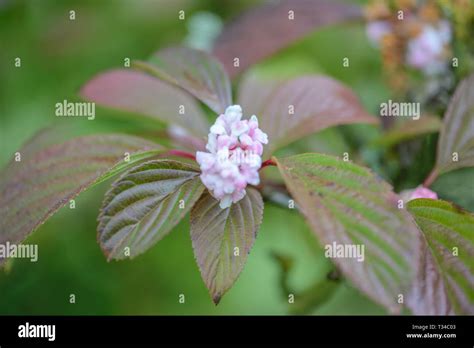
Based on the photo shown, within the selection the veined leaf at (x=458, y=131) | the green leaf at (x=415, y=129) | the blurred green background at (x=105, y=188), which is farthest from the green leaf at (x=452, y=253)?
the blurred green background at (x=105, y=188)

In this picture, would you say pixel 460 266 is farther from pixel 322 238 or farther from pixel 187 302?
pixel 187 302

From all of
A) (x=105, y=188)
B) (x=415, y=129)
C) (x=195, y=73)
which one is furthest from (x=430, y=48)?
(x=105, y=188)

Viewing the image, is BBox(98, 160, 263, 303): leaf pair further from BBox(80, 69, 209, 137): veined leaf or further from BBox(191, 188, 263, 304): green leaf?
BBox(80, 69, 209, 137): veined leaf

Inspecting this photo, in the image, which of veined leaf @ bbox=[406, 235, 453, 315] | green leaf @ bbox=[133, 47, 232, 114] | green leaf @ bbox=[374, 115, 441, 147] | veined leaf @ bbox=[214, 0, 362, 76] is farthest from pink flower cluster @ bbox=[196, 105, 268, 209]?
veined leaf @ bbox=[214, 0, 362, 76]

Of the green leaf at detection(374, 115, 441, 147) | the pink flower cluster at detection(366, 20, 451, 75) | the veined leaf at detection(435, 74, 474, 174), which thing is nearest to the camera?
the veined leaf at detection(435, 74, 474, 174)

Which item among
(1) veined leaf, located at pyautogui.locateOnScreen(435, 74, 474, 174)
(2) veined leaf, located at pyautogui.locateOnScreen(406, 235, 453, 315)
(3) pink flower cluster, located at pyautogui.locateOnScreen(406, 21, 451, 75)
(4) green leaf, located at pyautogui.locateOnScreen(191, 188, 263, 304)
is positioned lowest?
(2) veined leaf, located at pyautogui.locateOnScreen(406, 235, 453, 315)
